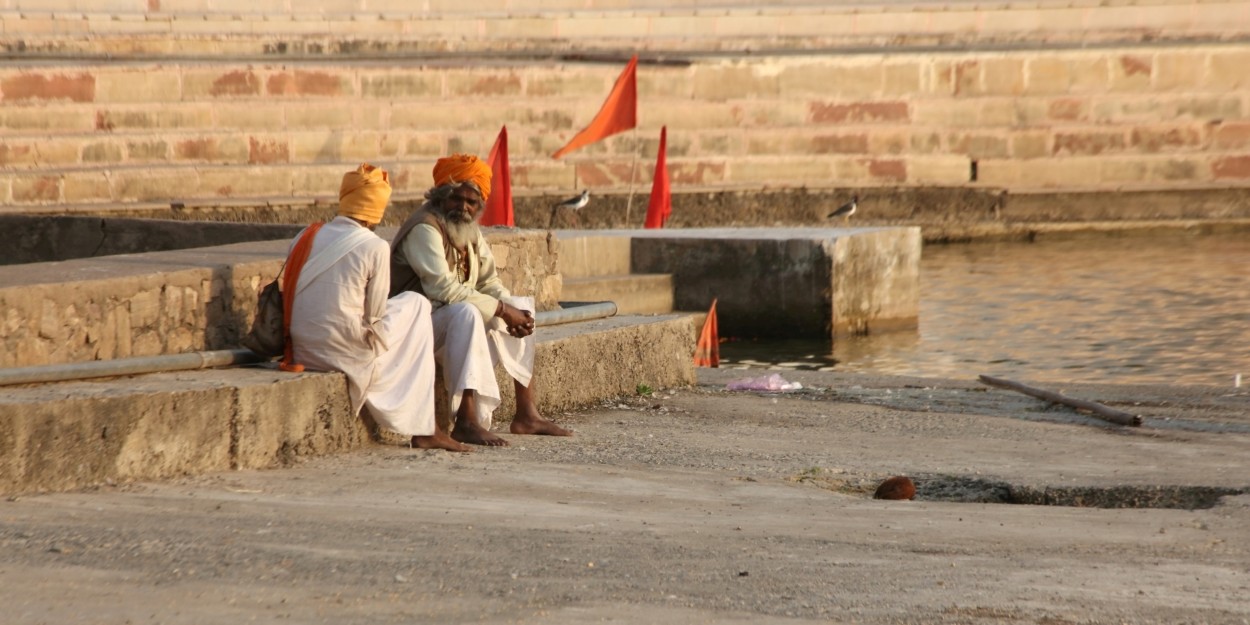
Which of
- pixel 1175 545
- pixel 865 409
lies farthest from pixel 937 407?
pixel 1175 545

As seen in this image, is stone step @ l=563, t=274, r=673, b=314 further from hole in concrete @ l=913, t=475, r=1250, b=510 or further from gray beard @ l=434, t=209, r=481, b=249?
hole in concrete @ l=913, t=475, r=1250, b=510

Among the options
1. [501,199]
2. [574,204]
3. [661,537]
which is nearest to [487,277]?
[661,537]

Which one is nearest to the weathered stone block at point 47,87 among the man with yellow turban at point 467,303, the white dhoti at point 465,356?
the man with yellow turban at point 467,303

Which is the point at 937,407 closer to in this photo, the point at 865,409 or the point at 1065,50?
the point at 865,409

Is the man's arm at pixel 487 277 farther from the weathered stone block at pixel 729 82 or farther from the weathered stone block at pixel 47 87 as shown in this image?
the weathered stone block at pixel 729 82

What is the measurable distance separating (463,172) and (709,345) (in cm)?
555

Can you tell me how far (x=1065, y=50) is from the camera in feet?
70.9

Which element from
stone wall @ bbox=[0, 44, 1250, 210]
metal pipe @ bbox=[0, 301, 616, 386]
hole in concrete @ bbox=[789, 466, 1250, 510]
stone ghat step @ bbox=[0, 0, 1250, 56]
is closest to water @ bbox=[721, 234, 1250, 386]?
stone wall @ bbox=[0, 44, 1250, 210]

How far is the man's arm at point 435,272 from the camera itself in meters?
6.94

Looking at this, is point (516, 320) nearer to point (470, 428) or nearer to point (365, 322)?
point (470, 428)

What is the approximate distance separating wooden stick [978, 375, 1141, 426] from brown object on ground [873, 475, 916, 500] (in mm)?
1993

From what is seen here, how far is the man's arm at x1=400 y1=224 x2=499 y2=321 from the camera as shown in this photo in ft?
22.8

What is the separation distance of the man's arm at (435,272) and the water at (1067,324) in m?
5.11

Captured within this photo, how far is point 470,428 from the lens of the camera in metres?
6.81
